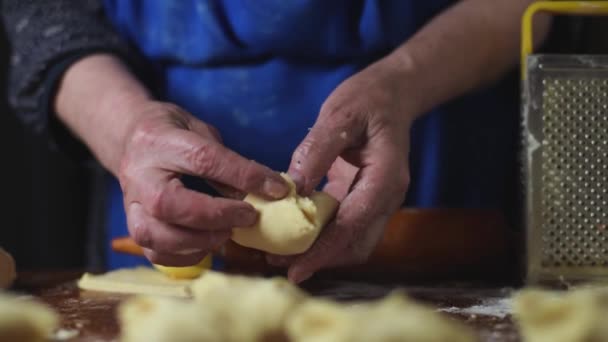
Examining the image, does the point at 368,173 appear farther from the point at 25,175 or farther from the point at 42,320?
the point at 25,175

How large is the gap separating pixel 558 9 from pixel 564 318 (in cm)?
77

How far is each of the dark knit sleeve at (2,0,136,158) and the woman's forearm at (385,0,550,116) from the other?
636 mm

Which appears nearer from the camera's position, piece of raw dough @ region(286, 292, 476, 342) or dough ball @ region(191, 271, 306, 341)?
piece of raw dough @ region(286, 292, 476, 342)

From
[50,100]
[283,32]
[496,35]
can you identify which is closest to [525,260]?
[496,35]

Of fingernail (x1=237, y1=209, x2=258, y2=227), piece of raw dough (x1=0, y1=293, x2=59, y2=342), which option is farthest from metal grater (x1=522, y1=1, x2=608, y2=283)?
piece of raw dough (x1=0, y1=293, x2=59, y2=342)

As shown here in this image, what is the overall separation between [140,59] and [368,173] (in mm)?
757

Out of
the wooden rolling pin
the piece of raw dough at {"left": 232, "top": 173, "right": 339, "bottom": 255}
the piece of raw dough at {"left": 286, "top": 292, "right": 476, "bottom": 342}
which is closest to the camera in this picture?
the piece of raw dough at {"left": 286, "top": 292, "right": 476, "bottom": 342}

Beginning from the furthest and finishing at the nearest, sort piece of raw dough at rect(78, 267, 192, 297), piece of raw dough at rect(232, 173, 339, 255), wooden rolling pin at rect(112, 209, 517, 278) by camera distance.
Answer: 1. wooden rolling pin at rect(112, 209, 517, 278)
2. piece of raw dough at rect(78, 267, 192, 297)
3. piece of raw dough at rect(232, 173, 339, 255)

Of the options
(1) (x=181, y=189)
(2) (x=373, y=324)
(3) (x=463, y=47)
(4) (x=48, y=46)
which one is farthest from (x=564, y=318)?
(4) (x=48, y=46)

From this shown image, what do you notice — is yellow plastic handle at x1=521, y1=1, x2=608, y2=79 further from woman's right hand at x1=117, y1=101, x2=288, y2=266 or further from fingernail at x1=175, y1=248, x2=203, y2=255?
fingernail at x1=175, y1=248, x2=203, y2=255

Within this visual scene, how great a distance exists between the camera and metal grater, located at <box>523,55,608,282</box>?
4.63 feet

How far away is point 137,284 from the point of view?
4.76 ft

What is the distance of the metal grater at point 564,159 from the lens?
141 cm

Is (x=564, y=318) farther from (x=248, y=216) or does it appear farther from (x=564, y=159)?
(x=564, y=159)
